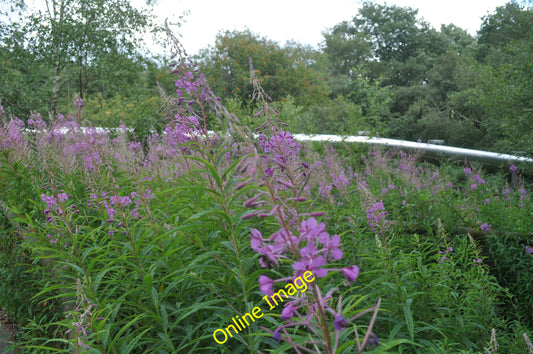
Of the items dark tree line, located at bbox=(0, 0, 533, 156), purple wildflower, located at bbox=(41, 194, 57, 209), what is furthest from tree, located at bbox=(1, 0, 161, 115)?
purple wildflower, located at bbox=(41, 194, 57, 209)

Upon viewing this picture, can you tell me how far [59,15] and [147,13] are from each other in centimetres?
363

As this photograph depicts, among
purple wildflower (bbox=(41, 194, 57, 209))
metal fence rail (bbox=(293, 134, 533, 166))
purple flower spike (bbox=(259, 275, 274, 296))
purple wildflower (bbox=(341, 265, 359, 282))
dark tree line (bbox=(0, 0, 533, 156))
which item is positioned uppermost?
dark tree line (bbox=(0, 0, 533, 156))

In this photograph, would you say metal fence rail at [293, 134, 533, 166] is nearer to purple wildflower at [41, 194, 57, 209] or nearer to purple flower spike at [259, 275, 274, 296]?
purple wildflower at [41, 194, 57, 209]

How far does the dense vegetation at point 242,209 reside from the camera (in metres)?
2.03

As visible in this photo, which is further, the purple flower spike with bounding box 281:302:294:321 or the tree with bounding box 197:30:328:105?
the tree with bounding box 197:30:328:105

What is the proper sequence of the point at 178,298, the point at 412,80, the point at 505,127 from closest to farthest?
the point at 178,298
the point at 505,127
the point at 412,80

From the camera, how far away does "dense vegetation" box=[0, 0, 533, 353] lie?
2027 mm

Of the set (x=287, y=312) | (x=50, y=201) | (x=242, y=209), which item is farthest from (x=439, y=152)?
(x=287, y=312)

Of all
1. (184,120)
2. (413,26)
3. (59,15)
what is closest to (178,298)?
(184,120)

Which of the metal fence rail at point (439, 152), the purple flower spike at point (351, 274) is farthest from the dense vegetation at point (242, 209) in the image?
the metal fence rail at point (439, 152)

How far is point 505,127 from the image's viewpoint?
11.3 meters

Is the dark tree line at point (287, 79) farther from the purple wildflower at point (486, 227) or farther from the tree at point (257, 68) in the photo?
the purple wildflower at point (486, 227)

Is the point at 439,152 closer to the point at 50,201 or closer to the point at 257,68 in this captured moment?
the point at 50,201

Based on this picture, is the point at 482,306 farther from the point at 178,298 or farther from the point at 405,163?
the point at 405,163
